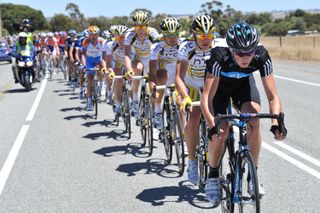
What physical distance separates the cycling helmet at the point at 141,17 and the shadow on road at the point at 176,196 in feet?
10.9

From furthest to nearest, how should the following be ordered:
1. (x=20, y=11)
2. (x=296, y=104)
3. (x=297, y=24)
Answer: (x=20, y=11), (x=297, y=24), (x=296, y=104)

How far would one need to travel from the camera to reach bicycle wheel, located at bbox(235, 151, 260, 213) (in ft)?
12.5

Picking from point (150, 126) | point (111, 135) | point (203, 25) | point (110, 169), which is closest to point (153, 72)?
point (150, 126)

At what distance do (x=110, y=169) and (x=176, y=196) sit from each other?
1666mm

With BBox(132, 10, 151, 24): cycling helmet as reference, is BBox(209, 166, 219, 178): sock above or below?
below

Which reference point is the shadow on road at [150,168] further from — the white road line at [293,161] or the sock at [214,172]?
the sock at [214,172]

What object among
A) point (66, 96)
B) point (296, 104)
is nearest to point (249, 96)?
point (296, 104)

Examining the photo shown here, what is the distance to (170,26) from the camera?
693 centimetres

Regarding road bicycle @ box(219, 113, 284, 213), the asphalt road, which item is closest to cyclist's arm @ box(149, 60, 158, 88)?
the asphalt road

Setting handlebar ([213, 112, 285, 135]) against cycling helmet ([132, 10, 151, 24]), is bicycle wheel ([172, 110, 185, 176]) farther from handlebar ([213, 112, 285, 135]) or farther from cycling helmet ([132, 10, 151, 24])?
cycling helmet ([132, 10, 151, 24])

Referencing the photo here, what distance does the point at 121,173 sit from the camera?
6.87 meters

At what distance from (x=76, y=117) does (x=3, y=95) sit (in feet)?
20.1

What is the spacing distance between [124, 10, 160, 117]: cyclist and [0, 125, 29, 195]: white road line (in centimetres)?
223

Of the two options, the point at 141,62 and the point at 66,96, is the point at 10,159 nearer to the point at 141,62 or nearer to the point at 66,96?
the point at 141,62
